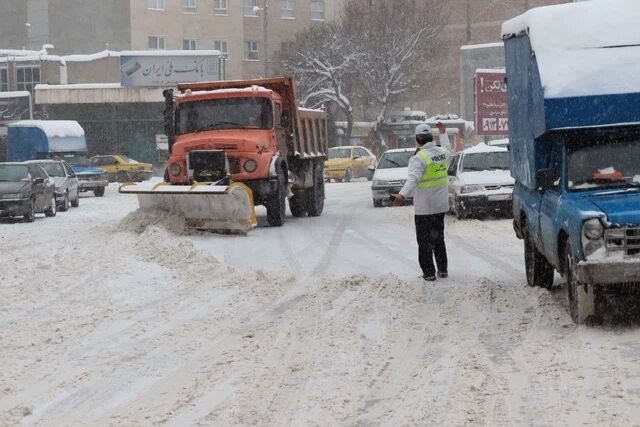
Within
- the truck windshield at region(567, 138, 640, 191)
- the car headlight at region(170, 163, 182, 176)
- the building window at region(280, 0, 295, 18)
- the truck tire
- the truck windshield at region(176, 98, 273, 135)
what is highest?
the building window at region(280, 0, 295, 18)

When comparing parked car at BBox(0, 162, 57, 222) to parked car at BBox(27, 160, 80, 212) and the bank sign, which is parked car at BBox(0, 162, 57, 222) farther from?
the bank sign

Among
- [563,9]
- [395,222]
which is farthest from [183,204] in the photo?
[563,9]

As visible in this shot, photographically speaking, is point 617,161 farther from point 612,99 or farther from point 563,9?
point 563,9

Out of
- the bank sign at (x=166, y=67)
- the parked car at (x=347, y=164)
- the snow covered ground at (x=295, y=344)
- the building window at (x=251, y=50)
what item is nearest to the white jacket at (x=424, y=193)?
the snow covered ground at (x=295, y=344)

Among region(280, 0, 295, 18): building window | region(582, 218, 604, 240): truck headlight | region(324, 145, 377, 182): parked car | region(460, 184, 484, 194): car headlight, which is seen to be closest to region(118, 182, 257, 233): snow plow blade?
region(460, 184, 484, 194): car headlight

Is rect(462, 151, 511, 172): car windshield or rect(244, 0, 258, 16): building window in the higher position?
rect(244, 0, 258, 16): building window

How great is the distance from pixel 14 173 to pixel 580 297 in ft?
74.6

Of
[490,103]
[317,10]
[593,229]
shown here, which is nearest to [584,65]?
[593,229]

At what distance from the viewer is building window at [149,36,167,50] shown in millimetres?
78125

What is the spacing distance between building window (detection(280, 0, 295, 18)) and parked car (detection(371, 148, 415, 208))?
2209 inches

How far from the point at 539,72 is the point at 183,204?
11.5 m

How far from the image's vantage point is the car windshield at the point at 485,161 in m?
24.7

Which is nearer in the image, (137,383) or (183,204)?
(137,383)

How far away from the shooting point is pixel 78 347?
372 inches
